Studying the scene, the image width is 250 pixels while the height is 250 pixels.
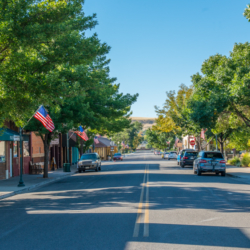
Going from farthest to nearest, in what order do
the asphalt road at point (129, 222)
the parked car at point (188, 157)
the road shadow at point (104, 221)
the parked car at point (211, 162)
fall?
the parked car at point (188, 157), the parked car at point (211, 162), the road shadow at point (104, 221), the asphalt road at point (129, 222)

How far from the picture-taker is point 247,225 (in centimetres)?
819

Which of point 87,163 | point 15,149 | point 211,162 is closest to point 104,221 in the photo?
point 211,162

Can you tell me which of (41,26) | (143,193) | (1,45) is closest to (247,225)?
(143,193)

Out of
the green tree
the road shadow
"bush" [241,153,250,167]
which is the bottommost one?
the road shadow

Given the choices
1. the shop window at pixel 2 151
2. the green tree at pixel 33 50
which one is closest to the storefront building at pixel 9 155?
the shop window at pixel 2 151

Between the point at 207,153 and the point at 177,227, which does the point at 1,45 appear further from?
the point at 207,153

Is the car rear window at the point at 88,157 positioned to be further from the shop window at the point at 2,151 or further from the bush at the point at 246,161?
the bush at the point at 246,161

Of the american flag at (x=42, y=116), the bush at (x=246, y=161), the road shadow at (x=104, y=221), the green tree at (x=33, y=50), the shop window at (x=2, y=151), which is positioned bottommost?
the road shadow at (x=104, y=221)

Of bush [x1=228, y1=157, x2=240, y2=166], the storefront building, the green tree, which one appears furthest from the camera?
bush [x1=228, y1=157, x2=240, y2=166]

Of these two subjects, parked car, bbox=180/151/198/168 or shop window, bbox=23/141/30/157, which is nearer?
A: shop window, bbox=23/141/30/157

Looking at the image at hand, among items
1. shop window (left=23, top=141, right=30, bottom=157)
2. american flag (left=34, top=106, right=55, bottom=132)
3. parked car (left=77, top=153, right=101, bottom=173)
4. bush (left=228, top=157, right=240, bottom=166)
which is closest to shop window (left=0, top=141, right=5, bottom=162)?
american flag (left=34, top=106, right=55, bottom=132)

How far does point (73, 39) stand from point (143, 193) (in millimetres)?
7007

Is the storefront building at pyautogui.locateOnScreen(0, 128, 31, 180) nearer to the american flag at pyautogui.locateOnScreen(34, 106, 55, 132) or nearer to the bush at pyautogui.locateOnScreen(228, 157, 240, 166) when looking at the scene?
the american flag at pyautogui.locateOnScreen(34, 106, 55, 132)

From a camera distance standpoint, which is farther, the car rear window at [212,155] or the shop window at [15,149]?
the shop window at [15,149]
